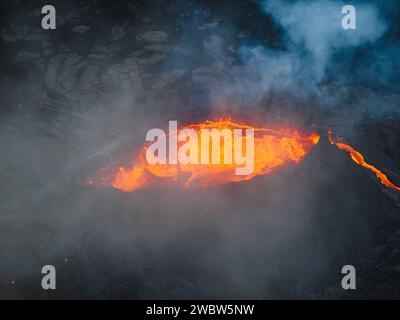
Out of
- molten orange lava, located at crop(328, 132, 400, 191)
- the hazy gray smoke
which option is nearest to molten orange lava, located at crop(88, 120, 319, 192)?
molten orange lava, located at crop(328, 132, 400, 191)

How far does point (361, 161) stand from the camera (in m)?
6.08

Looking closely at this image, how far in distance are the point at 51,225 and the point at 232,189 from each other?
3.32 meters

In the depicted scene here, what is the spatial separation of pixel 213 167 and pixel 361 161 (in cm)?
245

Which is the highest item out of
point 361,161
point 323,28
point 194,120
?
point 323,28

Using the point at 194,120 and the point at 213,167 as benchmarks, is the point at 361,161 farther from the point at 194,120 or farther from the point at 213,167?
the point at 194,120

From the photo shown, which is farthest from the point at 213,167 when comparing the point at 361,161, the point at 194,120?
the point at 361,161

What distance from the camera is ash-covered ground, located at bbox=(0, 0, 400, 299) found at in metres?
5.82

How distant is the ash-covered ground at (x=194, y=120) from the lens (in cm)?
582

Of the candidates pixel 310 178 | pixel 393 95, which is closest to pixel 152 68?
pixel 310 178

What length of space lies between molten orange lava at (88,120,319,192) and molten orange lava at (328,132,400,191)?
40 centimetres

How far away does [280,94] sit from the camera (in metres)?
7.11

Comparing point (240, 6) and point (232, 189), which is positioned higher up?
point (240, 6)

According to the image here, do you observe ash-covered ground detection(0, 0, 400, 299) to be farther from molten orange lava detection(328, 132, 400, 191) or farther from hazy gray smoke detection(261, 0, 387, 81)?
molten orange lava detection(328, 132, 400, 191)

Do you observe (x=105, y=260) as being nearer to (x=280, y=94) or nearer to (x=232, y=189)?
(x=232, y=189)
